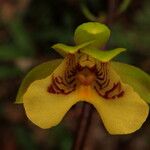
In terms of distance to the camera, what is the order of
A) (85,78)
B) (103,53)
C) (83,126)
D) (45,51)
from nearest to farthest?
(103,53) < (85,78) < (83,126) < (45,51)

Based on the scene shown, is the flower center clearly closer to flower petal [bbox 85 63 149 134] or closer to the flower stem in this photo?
flower petal [bbox 85 63 149 134]

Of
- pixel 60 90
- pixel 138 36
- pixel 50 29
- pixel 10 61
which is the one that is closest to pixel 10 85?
pixel 10 61

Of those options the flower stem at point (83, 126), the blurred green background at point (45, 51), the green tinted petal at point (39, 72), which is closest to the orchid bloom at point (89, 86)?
the green tinted petal at point (39, 72)

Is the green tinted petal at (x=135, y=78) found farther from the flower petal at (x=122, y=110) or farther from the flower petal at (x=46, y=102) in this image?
the flower petal at (x=46, y=102)

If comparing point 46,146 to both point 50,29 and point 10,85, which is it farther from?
point 50,29

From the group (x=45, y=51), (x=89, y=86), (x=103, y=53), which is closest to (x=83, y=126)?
(x=89, y=86)

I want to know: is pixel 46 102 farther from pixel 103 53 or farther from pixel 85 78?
pixel 103 53

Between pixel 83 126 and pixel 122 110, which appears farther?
pixel 83 126
